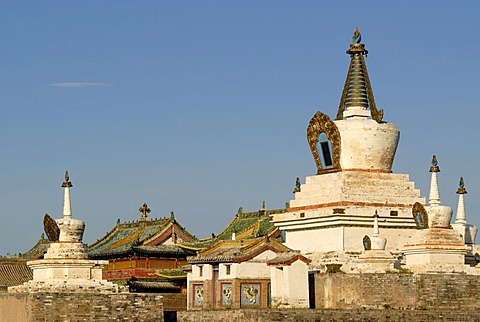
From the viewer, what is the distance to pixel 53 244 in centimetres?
3412

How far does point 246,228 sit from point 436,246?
444 inches

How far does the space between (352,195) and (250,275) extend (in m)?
4.39

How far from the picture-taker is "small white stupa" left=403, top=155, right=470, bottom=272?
36.1 meters

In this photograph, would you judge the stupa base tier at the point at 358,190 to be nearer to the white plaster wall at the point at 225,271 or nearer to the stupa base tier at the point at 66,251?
the white plaster wall at the point at 225,271

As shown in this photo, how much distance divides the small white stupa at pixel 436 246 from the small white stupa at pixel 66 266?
8.64m

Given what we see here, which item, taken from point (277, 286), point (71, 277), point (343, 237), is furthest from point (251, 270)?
point (71, 277)

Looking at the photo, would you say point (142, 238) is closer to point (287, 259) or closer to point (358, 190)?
point (358, 190)

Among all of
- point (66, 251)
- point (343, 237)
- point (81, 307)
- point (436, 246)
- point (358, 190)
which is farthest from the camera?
point (358, 190)

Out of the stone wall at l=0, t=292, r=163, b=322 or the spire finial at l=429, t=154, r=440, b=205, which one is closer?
the stone wall at l=0, t=292, r=163, b=322

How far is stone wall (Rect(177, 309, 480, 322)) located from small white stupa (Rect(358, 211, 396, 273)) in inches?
91.8

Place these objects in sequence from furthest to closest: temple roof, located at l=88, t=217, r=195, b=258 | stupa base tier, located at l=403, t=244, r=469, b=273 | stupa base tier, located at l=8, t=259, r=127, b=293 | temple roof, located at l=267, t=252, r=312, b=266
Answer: temple roof, located at l=88, t=217, r=195, b=258 → stupa base tier, located at l=403, t=244, r=469, b=273 → temple roof, located at l=267, t=252, r=312, b=266 → stupa base tier, located at l=8, t=259, r=127, b=293

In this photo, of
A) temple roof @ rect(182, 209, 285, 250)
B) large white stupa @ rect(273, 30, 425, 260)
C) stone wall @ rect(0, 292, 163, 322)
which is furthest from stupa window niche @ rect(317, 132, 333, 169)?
stone wall @ rect(0, 292, 163, 322)

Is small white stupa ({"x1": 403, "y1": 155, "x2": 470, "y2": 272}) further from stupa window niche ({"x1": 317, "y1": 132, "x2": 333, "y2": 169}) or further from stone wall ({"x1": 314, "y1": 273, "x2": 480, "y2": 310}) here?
stupa window niche ({"x1": 317, "y1": 132, "x2": 333, "y2": 169})

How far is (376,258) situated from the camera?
121 feet
